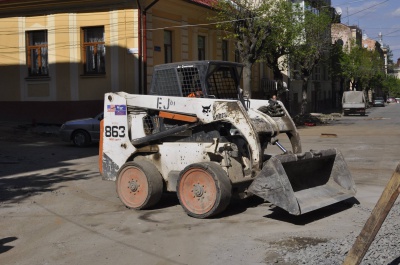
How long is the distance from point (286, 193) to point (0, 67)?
71.4 feet

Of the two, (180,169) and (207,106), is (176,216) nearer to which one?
(180,169)

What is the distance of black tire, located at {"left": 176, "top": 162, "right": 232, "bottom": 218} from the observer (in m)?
7.93

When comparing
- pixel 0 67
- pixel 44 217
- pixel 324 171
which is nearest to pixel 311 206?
pixel 324 171

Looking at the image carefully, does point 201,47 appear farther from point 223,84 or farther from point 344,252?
point 344,252

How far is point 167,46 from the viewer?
2562 cm

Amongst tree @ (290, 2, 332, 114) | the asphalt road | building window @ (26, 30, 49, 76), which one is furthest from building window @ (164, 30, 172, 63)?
the asphalt road

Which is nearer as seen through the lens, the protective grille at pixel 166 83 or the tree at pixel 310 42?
the protective grille at pixel 166 83

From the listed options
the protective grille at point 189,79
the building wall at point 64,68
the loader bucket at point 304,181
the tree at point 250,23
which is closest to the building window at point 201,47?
the tree at point 250,23

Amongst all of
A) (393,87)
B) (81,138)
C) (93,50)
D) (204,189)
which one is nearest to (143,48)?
(93,50)

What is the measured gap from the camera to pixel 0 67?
25781 mm

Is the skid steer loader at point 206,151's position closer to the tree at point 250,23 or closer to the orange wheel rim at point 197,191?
the orange wheel rim at point 197,191

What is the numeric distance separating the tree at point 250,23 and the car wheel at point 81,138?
30.8 ft

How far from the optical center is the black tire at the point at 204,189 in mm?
7930

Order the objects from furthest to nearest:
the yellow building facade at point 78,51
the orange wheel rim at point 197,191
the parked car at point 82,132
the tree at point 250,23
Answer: the tree at point 250,23
the yellow building facade at point 78,51
the parked car at point 82,132
the orange wheel rim at point 197,191
